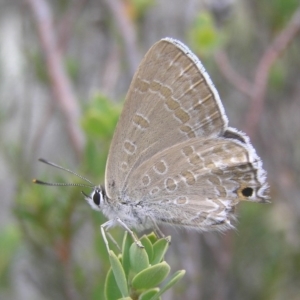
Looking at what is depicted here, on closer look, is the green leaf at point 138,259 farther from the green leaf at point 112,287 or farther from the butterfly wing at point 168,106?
the butterfly wing at point 168,106

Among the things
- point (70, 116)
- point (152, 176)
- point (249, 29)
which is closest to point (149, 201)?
point (152, 176)

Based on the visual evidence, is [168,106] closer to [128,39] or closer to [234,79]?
[128,39]

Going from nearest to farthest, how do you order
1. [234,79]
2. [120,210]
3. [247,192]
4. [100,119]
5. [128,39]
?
[247,192] → [120,210] → [100,119] → [128,39] → [234,79]

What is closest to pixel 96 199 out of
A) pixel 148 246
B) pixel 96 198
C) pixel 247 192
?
pixel 96 198

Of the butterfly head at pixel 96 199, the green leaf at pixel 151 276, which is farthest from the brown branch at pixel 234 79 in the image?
A: the green leaf at pixel 151 276

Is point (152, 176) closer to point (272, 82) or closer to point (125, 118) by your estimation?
point (125, 118)

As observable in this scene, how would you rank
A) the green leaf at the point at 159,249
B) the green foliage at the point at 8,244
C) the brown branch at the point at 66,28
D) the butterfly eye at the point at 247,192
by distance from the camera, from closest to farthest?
the green leaf at the point at 159,249
the butterfly eye at the point at 247,192
the green foliage at the point at 8,244
the brown branch at the point at 66,28

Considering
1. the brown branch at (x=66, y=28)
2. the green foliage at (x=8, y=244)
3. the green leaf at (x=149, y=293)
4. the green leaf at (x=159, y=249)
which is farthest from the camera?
the brown branch at (x=66, y=28)
